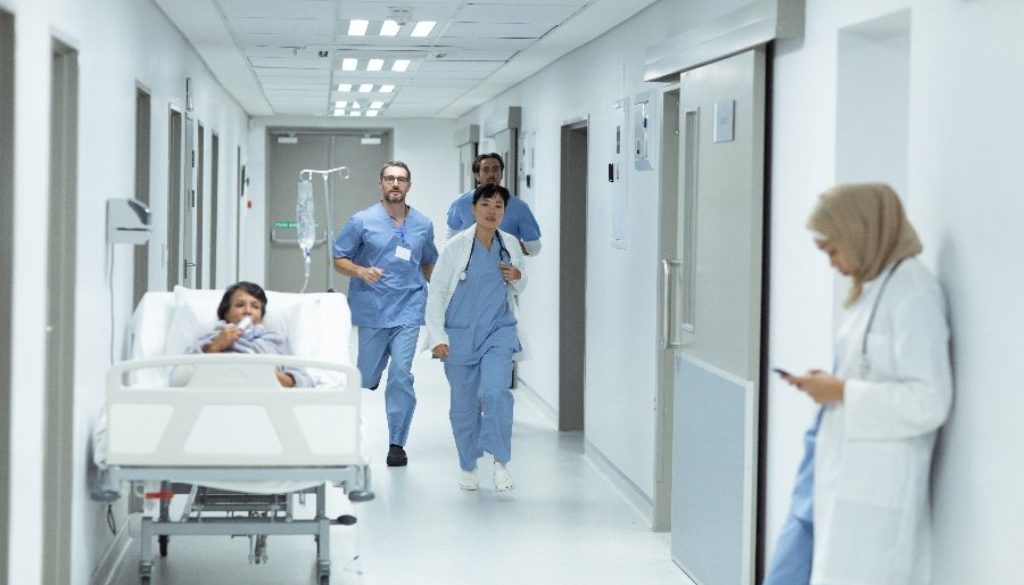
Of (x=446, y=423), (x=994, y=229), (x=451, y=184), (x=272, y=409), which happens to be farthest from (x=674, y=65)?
(x=451, y=184)

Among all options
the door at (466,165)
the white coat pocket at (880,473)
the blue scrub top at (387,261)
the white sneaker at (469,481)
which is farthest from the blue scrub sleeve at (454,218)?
the door at (466,165)

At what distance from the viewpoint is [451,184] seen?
16.5 m

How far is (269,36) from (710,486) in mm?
4078

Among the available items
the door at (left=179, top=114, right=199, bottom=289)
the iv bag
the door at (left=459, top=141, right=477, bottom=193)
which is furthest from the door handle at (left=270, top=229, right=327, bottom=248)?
the door at (left=179, top=114, right=199, bottom=289)

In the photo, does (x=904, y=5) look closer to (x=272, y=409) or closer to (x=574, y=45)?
(x=272, y=409)

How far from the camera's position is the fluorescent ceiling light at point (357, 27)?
7.26 m

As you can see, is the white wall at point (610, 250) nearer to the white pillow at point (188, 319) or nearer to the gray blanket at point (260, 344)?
the gray blanket at point (260, 344)

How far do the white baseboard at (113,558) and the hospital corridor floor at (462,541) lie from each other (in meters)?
0.03

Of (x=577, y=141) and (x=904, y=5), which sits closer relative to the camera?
(x=904, y=5)

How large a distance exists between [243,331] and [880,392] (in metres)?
2.50

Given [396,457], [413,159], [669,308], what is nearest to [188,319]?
[669,308]

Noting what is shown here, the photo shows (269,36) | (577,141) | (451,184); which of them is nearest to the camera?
A: (269,36)

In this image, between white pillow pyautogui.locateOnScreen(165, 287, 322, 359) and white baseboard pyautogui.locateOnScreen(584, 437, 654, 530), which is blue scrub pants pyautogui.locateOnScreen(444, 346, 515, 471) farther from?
white pillow pyautogui.locateOnScreen(165, 287, 322, 359)

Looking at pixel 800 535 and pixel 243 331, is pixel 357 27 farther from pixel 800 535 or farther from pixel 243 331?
pixel 800 535
